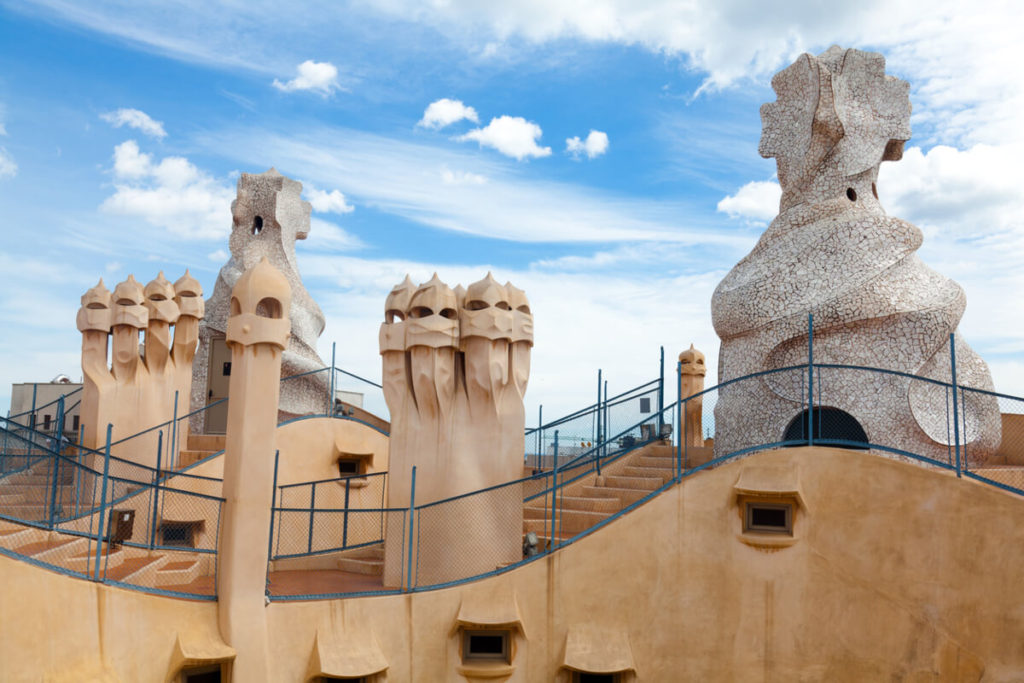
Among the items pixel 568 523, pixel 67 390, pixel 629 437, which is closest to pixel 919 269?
pixel 629 437

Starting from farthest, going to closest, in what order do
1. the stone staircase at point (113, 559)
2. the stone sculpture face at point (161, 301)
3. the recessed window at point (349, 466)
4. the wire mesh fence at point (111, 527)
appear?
the recessed window at point (349, 466), the stone sculpture face at point (161, 301), the stone staircase at point (113, 559), the wire mesh fence at point (111, 527)

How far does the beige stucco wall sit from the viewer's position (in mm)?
9875

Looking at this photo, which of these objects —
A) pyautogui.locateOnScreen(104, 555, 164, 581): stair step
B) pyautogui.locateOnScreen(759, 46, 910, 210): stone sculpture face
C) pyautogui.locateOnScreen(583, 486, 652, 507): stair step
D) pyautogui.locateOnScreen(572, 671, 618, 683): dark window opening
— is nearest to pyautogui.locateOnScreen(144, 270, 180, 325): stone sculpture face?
pyautogui.locateOnScreen(104, 555, 164, 581): stair step

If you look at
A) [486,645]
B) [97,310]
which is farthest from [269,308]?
[97,310]

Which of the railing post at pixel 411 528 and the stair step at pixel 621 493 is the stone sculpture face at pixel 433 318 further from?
the stair step at pixel 621 493

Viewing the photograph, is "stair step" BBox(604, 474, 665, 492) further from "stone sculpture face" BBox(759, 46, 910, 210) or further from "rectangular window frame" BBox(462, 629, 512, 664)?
"stone sculpture face" BBox(759, 46, 910, 210)

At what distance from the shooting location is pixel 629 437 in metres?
14.6

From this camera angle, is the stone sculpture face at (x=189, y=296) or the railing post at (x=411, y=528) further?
the stone sculpture face at (x=189, y=296)

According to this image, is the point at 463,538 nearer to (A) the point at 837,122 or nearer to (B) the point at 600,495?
(B) the point at 600,495

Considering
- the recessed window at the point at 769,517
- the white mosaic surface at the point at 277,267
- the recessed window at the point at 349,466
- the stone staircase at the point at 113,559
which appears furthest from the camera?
the white mosaic surface at the point at 277,267

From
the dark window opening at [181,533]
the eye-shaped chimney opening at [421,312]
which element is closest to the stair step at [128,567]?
the dark window opening at [181,533]

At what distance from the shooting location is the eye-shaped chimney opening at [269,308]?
10430 millimetres

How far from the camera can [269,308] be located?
34.5ft

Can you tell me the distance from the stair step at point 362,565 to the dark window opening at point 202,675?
126 inches
